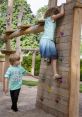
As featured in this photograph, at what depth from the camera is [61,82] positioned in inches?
272

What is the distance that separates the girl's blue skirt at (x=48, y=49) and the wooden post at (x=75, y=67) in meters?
0.59

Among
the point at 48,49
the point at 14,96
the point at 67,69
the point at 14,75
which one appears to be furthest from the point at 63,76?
the point at 14,96

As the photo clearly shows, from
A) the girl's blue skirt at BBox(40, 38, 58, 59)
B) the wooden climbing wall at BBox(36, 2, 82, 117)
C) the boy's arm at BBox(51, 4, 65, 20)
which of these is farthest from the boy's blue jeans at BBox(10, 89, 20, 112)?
the boy's arm at BBox(51, 4, 65, 20)

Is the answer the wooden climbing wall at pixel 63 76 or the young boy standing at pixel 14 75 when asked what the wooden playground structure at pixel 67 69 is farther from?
the young boy standing at pixel 14 75

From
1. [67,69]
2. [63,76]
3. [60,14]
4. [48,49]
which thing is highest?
[60,14]

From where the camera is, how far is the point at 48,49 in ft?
23.0

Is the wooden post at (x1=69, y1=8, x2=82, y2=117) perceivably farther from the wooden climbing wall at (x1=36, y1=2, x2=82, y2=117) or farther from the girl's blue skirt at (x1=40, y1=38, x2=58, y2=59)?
the girl's blue skirt at (x1=40, y1=38, x2=58, y2=59)

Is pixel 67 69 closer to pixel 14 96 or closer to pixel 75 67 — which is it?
pixel 75 67

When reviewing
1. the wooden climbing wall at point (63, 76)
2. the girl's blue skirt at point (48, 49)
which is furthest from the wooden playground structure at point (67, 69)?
the girl's blue skirt at point (48, 49)

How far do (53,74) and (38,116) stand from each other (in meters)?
0.89

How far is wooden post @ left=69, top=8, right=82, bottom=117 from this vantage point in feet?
21.2

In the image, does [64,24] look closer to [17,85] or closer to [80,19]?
[80,19]

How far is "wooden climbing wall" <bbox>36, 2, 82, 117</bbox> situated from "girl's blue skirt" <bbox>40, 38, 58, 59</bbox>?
0.13 meters

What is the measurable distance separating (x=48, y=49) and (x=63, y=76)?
2.00 ft
